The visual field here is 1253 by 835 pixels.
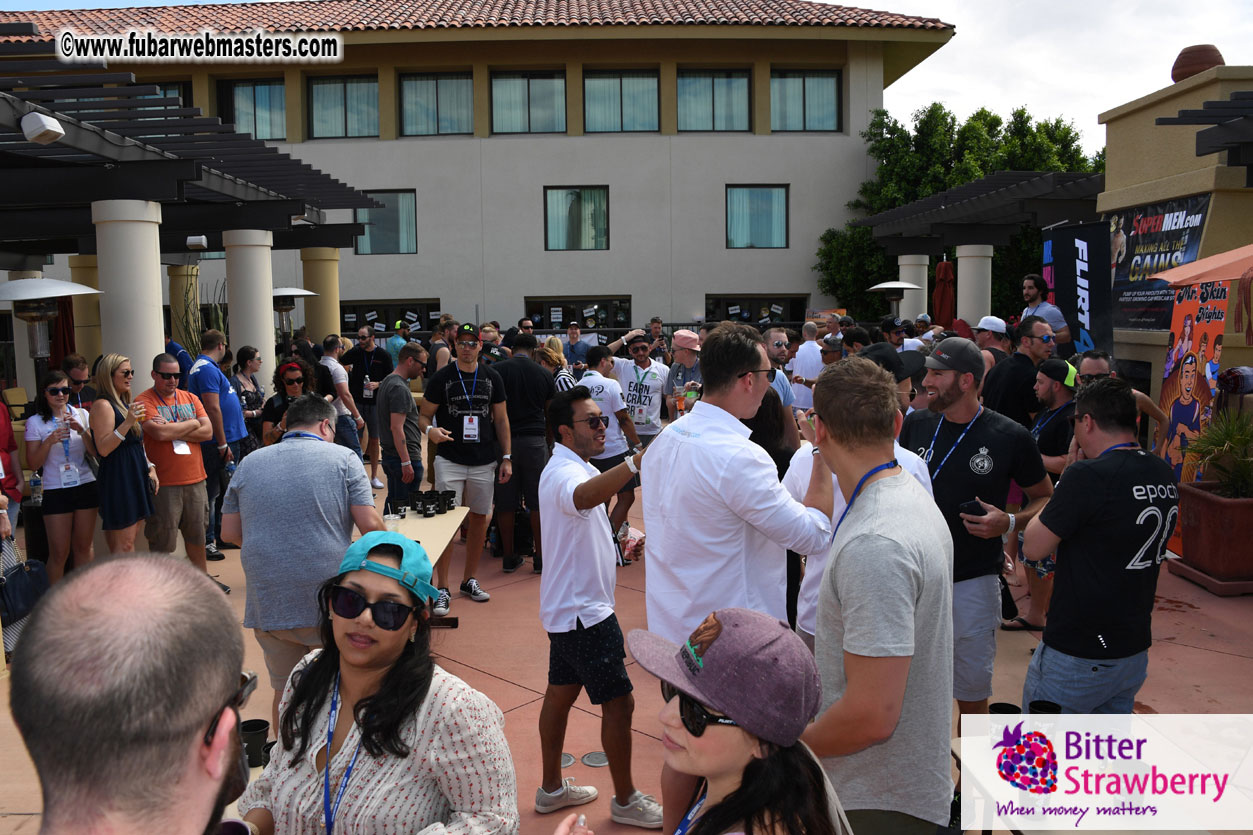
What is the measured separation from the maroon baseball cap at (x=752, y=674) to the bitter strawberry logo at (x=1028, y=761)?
203 centimetres

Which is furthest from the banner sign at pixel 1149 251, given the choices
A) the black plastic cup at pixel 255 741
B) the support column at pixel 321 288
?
the support column at pixel 321 288

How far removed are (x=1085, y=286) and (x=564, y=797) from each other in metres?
8.79

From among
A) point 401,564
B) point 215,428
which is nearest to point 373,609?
point 401,564

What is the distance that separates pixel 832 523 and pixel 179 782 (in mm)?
2972

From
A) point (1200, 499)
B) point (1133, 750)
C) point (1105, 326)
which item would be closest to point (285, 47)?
point (1105, 326)

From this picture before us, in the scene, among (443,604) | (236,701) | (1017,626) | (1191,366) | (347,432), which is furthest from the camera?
(347,432)

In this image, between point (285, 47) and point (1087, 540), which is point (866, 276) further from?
point (1087, 540)

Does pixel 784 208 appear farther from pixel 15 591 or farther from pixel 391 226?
pixel 15 591

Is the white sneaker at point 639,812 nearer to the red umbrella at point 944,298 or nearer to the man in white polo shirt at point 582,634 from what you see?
the man in white polo shirt at point 582,634

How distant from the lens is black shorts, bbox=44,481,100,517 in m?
7.41

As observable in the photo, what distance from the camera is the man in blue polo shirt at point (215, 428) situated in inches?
347

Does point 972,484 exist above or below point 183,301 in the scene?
A: below

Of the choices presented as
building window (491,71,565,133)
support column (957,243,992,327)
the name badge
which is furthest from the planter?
building window (491,71,565,133)

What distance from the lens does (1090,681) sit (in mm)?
3863
